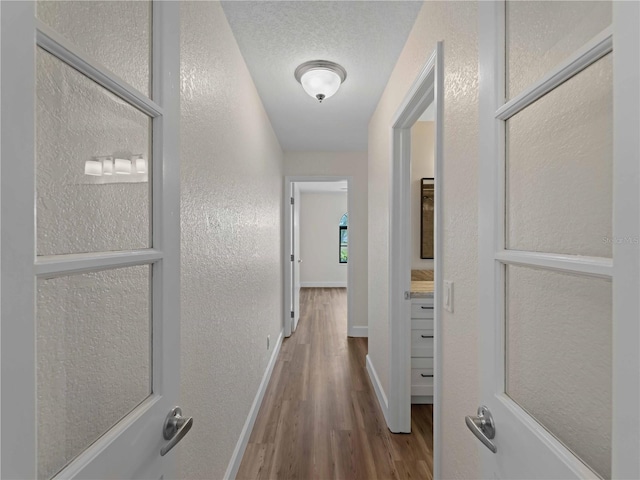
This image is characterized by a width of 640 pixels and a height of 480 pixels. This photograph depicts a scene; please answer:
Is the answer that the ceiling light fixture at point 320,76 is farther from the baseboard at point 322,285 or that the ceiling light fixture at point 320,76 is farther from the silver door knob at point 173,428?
the baseboard at point 322,285

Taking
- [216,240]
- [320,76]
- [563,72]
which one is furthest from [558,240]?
[320,76]

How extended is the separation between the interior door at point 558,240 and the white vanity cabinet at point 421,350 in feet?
5.83

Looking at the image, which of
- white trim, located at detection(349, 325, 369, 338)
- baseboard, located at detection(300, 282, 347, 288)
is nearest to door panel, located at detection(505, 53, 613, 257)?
white trim, located at detection(349, 325, 369, 338)

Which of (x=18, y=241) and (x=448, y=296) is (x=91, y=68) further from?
(x=448, y=296)

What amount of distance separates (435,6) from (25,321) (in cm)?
176

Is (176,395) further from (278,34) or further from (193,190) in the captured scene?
(278,34)

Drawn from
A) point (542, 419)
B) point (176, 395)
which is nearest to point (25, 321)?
point (176, 395)

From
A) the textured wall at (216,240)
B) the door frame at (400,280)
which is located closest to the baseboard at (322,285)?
the textured wall at (216,240)

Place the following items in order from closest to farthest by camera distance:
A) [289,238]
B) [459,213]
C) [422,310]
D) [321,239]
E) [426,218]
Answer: [459,213] → [422,310] → [426,218] → [289,238] → [321,239]

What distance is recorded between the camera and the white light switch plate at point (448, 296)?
124 cm

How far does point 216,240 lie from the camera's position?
4.95ft

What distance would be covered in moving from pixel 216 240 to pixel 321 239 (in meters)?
7.25

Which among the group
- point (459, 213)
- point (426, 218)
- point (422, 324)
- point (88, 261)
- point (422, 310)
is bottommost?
point (422, 324)

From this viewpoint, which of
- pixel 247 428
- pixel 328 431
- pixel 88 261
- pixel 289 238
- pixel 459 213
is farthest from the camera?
pixel 289 238
